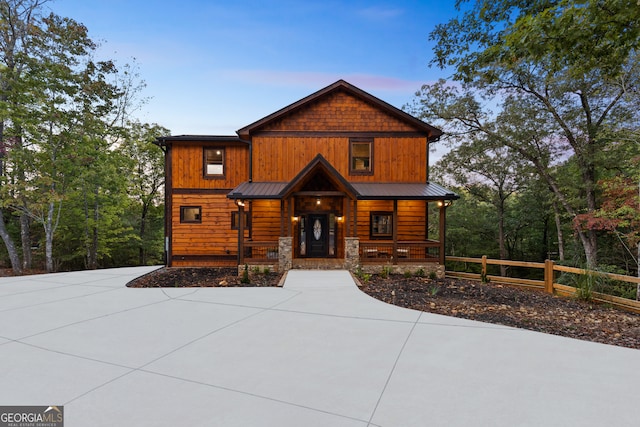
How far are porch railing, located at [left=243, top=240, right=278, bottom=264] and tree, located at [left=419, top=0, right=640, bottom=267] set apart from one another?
8.20 m

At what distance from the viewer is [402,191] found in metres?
11.9

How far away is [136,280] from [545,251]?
27.7 metres

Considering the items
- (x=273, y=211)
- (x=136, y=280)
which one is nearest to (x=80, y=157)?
(x=136, y=280)

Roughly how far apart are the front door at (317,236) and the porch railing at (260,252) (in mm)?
1602

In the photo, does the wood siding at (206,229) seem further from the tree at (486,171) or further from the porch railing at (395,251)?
the tree at (486,171)

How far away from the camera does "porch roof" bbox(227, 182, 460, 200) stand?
11094mm

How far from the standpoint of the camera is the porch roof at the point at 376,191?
11.1m

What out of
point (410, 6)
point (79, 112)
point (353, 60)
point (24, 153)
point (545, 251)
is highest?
point (353, 60)

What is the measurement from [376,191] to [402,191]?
109cm

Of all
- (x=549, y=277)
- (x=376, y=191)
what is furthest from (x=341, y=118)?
(x=549, y=277)

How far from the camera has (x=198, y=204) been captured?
1360cm

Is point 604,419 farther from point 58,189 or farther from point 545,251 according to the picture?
point 545,251

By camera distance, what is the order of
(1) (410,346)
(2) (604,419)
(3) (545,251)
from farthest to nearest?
(3) (545,251) < (1) (410,346) < (2) (604,419)

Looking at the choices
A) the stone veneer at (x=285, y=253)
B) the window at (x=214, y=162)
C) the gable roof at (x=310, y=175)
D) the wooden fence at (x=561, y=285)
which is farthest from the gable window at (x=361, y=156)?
the window at (x=214, y=162)
